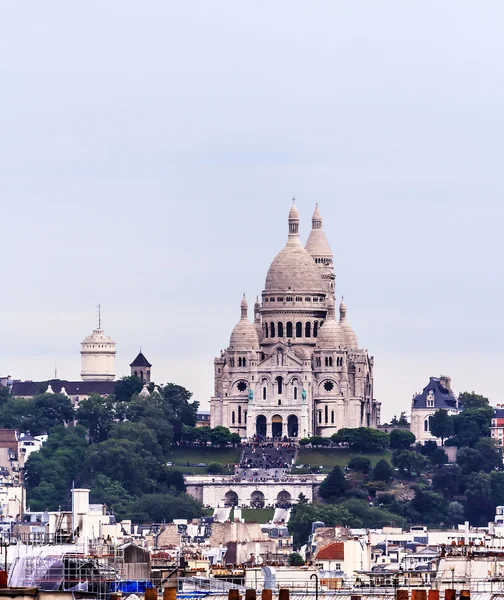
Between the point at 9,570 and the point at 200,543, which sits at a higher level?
the point at 200,543

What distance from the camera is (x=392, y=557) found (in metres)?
140

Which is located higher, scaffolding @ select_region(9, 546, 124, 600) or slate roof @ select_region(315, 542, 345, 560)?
slate roof @ select_region(315, 542, 345, 560)

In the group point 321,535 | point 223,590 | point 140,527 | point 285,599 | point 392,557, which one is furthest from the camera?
point 140,527

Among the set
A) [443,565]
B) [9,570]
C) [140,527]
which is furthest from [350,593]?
[140,527]

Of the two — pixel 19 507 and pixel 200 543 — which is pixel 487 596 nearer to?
pixel 200 543

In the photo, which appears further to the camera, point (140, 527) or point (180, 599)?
point (140, 527)

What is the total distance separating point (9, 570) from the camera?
50.1 m

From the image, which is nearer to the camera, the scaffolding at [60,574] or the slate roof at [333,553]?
the scaffolding at [60,574]

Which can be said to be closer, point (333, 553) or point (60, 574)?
point (60, 574)

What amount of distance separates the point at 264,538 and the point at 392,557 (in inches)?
1275

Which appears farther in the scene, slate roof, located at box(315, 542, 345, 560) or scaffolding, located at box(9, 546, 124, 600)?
slate roof, located at box(315, 542, 345, 560)

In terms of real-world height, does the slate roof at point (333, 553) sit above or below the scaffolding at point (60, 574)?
above

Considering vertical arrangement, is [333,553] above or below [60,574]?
above

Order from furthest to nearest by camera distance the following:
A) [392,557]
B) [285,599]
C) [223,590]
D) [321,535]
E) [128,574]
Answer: [321,535] → [392,557] → [128,574] → [223,590] → [285,599]
